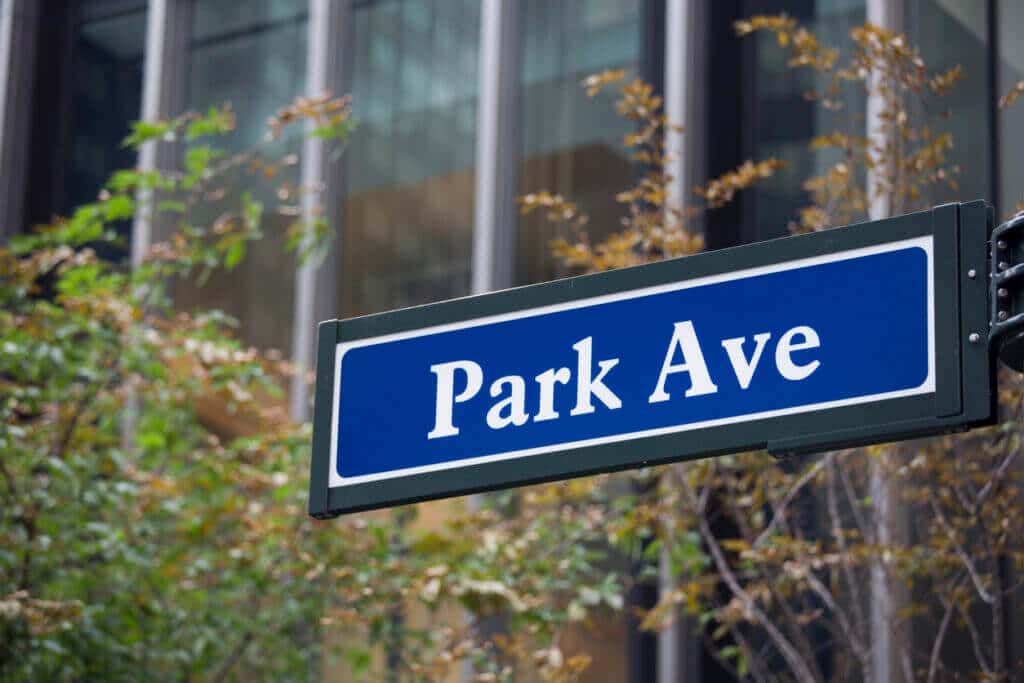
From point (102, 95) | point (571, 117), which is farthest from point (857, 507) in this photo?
point (102, 95)

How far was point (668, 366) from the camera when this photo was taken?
287 centimetres

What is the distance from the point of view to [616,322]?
297 cm

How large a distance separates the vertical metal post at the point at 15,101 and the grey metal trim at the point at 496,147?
12.2 ft

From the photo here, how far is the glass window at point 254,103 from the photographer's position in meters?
10.1

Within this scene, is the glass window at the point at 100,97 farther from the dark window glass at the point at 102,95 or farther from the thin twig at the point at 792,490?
the thin twig at the point at 792,490

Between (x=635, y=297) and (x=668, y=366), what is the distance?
158 mm

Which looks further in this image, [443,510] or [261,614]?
[443,510]

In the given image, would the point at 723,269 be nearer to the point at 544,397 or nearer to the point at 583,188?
the point at 544,397

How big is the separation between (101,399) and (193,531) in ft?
2.49

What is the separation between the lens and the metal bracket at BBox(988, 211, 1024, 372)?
2.40m

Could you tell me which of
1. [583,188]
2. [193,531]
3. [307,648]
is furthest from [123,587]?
[583,188]

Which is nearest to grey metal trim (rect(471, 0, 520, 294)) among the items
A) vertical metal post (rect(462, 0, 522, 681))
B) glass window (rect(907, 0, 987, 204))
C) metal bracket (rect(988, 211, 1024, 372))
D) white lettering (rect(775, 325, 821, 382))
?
vertical metal post (rect(462, 0, 522, 681))

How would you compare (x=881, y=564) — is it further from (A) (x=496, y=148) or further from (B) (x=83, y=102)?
(B) (x=83, y=102)

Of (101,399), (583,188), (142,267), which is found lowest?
(101,399)
